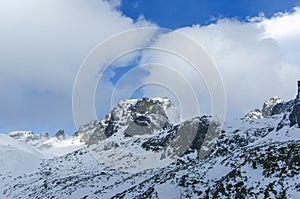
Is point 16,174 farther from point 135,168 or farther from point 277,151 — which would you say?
point 277,151

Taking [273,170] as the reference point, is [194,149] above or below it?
above

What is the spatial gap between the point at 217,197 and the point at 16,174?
139 m

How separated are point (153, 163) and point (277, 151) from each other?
2798 inches

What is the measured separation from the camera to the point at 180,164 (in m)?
90.7

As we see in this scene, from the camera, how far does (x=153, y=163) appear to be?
106875mm

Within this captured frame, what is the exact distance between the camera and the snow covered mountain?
114 feet

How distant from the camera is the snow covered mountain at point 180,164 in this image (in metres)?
34.8

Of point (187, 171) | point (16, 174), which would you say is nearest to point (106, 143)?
point (16, 174)

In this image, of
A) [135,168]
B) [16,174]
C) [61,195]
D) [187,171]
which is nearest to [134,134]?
[16,174]

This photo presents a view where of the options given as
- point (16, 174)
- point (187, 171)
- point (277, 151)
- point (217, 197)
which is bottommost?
point (217, 197)

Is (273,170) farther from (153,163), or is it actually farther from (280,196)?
(153,163)

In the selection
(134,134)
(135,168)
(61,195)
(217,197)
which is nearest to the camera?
(217,197)

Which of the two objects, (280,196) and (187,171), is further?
(187,171)

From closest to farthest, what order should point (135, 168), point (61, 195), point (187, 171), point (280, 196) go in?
1. point (280, 196)
2. point (187, 171)
3. point (61, 195)
4. point (135, 168)
